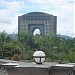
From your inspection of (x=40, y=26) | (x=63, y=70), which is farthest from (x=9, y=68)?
(x=40, y=26)

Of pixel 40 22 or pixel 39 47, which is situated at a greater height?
pixel 40 22

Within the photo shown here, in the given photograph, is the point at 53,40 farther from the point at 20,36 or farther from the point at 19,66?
the point at 19,66

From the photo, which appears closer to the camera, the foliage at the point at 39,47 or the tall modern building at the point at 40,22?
the foliage at the point at 39,47

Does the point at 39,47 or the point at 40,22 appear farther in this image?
the point at 40,22

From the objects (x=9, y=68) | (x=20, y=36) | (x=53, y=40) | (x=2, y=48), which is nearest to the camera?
(x=9, y=68)

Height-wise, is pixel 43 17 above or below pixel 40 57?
above

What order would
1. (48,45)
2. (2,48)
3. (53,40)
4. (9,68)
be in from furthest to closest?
(53,40) < (48,45) < (2,48) < (9,68)

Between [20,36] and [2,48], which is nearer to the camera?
[2,48]

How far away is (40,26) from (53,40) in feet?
204

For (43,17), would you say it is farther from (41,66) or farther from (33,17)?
(41,66)

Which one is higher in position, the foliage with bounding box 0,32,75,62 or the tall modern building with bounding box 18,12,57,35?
the tall modern building with bounding box 18,12,57,35

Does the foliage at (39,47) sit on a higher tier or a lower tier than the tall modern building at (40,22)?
lower

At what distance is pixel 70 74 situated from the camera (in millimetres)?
3340

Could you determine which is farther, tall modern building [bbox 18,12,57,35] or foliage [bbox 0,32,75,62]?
tall modern building [bbox 18,12,57,35]
